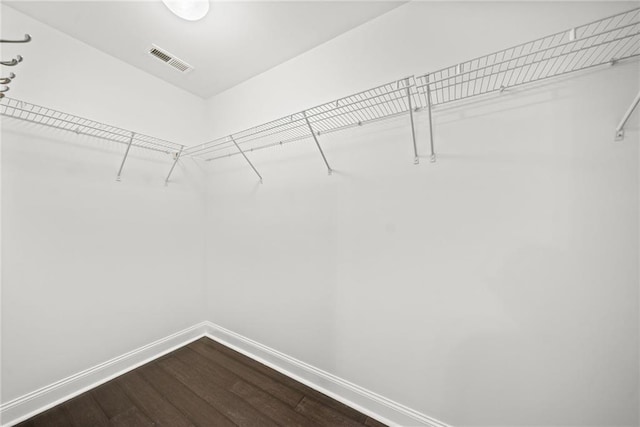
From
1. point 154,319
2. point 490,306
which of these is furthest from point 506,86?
point 154,319

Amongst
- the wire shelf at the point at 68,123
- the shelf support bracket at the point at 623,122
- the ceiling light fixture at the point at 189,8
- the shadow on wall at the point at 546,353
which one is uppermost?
the ceiling light fixture at the point at 189,8

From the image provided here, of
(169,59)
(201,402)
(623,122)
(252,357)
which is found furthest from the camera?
(252,357)

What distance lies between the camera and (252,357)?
2.08m

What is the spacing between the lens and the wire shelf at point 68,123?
1440mm

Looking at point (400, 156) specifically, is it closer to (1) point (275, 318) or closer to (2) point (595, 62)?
(2) point (595, 62)

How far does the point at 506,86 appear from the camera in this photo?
45.9 inches

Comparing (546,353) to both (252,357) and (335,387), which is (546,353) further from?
(252,357)

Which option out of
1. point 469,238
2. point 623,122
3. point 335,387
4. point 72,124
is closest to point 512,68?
point 623,122

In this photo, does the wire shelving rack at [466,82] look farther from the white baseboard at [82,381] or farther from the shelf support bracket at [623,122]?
the white baseboard at [82,381]

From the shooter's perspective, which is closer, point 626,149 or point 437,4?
point 626,149

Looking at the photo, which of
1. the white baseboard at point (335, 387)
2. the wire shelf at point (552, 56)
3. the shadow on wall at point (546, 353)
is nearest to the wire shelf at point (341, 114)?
the wire shelf at point (552, 56)

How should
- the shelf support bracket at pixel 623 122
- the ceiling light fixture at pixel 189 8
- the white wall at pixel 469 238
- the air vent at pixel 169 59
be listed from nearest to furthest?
the shelf support bracket at pixel 623 122
the white wall at pixel 469 238
the ceiling light fixture at pixel 189 8
the air vent at pixel 169 59

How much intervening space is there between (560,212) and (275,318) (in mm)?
1925

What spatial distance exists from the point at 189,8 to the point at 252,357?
8.50ft
